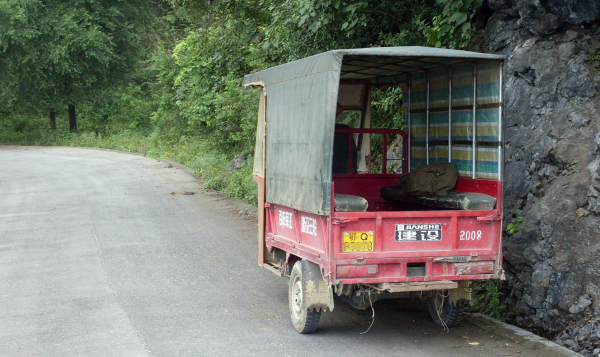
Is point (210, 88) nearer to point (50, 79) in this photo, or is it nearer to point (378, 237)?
point (378, 237)

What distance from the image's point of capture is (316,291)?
250 inches

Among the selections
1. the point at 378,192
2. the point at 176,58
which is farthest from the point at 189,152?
the point at 378,192

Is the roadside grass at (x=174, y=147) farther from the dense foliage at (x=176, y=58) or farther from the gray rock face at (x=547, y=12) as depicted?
the gray rock face at (x=547, y=12)

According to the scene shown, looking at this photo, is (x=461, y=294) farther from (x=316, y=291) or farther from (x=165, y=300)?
(x=165, y=300)

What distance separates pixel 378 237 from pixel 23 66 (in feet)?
117

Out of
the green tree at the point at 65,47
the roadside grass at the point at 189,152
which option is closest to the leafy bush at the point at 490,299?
the roadside grass at the point at 189,152

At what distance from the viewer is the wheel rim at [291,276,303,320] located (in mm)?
6621

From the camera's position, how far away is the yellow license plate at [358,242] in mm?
5977

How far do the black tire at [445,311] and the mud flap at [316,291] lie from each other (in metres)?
1.20

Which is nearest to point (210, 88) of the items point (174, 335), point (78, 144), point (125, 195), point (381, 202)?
point (125, 195)

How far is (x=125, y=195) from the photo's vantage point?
1761 centimetres

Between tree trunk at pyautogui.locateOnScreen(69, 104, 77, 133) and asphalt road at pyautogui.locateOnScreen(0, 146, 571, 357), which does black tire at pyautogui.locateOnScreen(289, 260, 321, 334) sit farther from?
tree trunk at pyautogui.locateOnScreen(69, 104, 77, 133)

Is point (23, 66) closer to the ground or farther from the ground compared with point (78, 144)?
farther from the ground

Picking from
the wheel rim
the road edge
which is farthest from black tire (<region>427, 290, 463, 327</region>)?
the wheel rim
